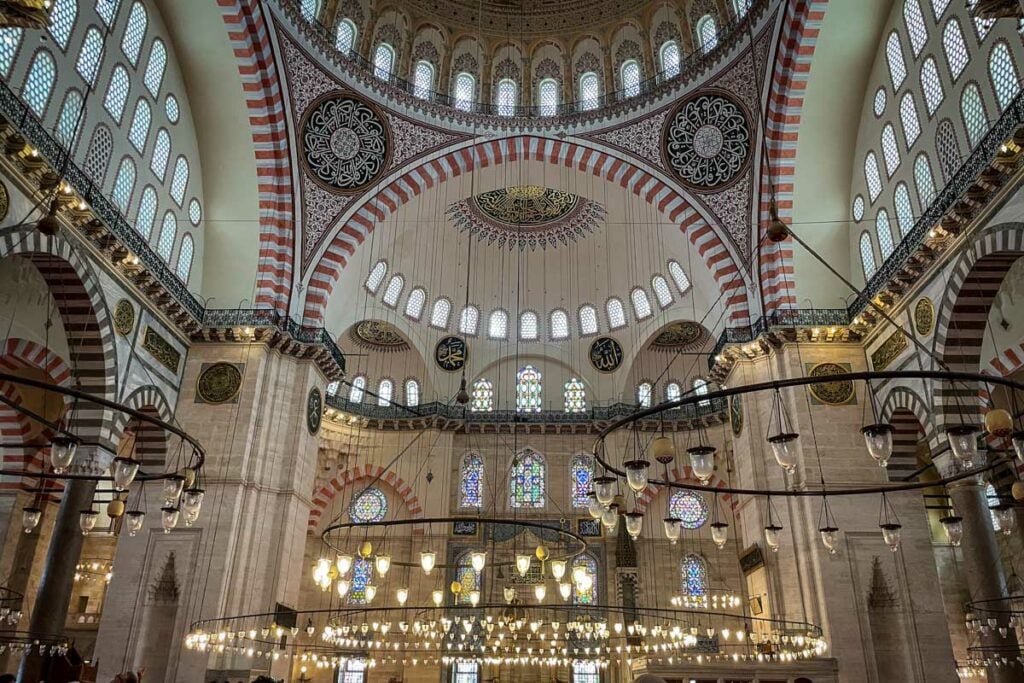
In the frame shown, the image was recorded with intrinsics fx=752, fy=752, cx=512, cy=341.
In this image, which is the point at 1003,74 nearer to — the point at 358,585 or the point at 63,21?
the point at 63,21

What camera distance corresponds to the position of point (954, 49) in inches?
427

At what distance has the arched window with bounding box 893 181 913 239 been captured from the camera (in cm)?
1223

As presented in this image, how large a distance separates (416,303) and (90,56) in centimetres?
1126

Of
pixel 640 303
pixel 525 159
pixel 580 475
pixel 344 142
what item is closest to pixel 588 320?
pixel 640 303

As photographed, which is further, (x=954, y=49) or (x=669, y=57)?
(x=669, y=57)

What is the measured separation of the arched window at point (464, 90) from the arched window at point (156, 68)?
624cm

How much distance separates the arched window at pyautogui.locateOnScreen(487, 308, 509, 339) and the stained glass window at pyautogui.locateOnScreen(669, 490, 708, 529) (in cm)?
668

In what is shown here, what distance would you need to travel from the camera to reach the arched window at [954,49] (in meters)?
10.6

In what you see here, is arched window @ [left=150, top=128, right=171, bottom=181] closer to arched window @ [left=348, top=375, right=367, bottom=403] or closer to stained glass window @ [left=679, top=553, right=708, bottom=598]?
arched window @ [left=348, top=375, right=367, bottom=403]

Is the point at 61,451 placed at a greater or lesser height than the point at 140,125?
lesser

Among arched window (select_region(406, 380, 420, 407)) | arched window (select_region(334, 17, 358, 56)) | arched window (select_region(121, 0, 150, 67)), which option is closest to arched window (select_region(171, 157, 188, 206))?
arched window (select_region(121, 0, 150, 67))

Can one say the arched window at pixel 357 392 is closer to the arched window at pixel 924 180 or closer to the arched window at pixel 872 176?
the arched window at pixel 872 176

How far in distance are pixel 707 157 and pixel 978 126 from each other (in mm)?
5930

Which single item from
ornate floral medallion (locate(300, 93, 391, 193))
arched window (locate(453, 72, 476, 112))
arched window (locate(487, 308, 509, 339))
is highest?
arched window (locate(453, 72, 476, 112))
